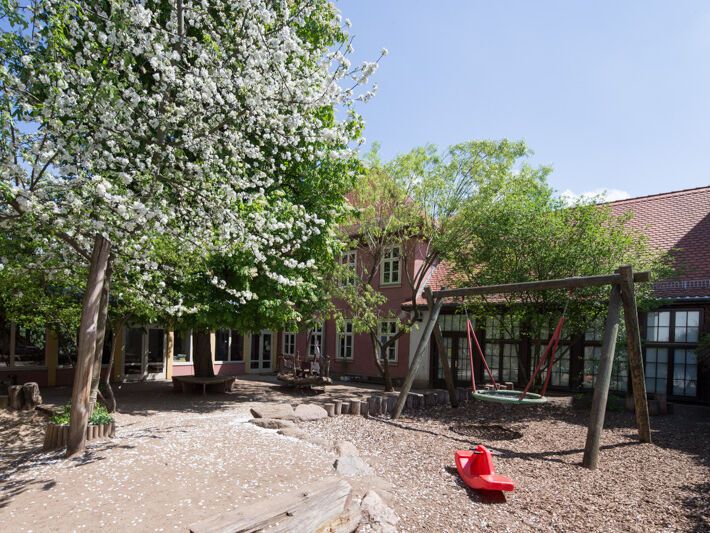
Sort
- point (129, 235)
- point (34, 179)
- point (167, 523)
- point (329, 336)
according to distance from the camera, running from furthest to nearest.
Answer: point (329, 336) → point (129, 235) → point (34, 179) → point (167, 523)

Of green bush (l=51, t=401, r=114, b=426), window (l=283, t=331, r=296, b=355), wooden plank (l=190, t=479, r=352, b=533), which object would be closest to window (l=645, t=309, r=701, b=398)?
wooden plank (l=190, t=479, r=352, b=533)

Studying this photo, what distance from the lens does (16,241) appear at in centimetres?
691

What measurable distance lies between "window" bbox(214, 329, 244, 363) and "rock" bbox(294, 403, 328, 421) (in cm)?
1052

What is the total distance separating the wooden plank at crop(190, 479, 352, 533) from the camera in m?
3.62

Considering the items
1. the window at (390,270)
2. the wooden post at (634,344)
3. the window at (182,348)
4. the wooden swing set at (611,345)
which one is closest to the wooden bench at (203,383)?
the window at (182,348)

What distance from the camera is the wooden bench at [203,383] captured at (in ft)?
42.5

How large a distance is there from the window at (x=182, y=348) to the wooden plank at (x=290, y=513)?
15.2m

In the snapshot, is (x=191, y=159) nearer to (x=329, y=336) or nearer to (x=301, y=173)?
(x=301, y=173)

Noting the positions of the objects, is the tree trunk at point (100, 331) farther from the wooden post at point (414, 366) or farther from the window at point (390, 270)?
the window at point (390, 270)

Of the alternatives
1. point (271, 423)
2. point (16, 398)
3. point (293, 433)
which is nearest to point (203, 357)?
point (16, 398)

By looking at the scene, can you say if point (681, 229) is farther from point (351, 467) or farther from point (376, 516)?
point (376, 516)

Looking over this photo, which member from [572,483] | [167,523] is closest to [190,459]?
[167,523]

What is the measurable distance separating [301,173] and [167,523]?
26.8 feet

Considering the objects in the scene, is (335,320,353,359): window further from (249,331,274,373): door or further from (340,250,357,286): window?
(249,331,274,373): door
